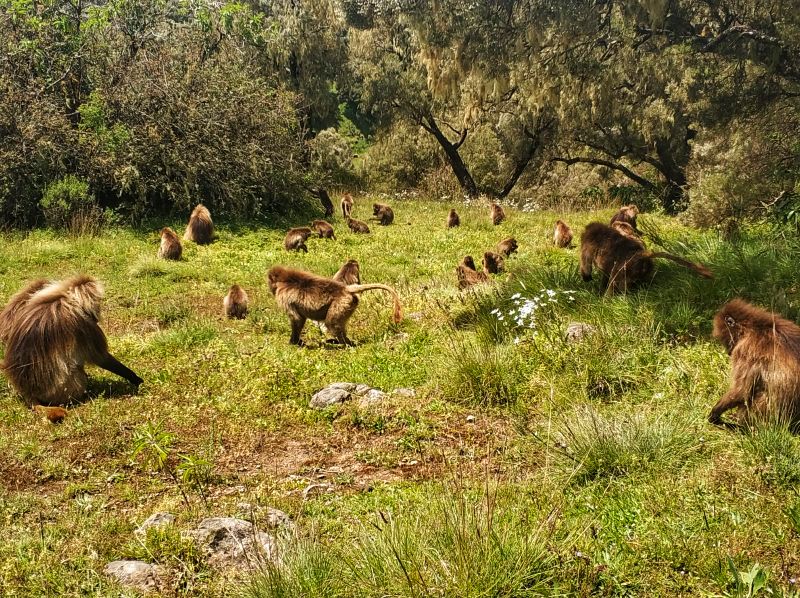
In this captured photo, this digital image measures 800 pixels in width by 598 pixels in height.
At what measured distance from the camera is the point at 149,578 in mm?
3957

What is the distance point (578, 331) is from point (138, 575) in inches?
213

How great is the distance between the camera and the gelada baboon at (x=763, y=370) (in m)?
5.23

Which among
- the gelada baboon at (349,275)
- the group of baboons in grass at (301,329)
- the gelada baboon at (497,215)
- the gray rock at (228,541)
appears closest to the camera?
the gray rock at (228,541)

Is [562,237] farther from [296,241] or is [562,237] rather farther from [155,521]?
[155,521]

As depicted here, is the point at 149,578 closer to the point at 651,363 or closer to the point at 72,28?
the point at 651,363

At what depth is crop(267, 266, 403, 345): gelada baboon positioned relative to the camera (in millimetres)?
9023

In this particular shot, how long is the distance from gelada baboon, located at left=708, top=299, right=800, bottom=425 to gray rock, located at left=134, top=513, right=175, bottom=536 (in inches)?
167

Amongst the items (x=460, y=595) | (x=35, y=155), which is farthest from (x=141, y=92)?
(x=460, y=595)

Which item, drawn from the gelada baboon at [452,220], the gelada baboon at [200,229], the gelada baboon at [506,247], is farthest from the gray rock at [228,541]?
the gelada baboon at [452,220]

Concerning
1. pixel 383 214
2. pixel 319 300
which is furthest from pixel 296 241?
pixel 319 300

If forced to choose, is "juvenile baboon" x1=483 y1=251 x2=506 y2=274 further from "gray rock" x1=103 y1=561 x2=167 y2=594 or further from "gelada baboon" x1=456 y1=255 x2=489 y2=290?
"gray rock" x1=103 y1=561 x2=167 y2=594

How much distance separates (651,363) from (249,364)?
4.48 m

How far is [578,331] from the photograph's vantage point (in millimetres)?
7844

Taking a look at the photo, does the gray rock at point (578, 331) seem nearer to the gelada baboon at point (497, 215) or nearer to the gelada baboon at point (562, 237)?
the gelada baboon at point (562, 237)
